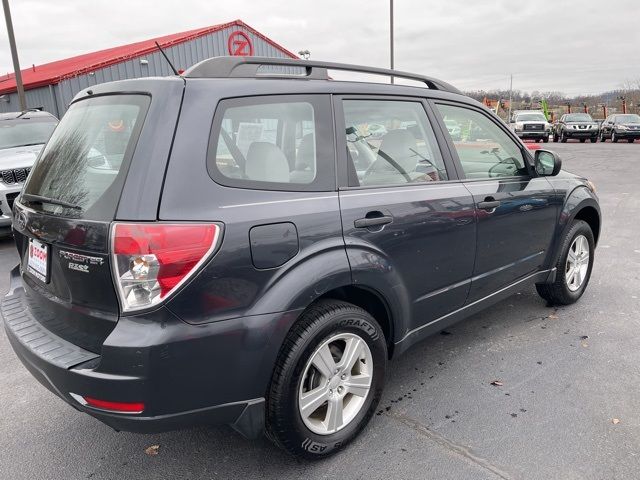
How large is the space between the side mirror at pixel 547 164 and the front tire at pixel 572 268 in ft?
1.99

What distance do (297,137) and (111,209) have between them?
36.9 inches

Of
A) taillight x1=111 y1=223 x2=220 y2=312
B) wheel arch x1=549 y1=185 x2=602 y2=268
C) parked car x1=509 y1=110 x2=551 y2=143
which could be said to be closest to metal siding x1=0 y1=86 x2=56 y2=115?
wheel arch x1=549 y1=185 x2=602 y2=268

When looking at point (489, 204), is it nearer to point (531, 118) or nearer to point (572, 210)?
point (572, 210)

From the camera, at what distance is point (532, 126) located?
2909 cm

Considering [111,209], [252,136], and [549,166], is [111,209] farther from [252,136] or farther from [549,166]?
[549,166]

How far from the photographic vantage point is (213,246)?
77.0 inches

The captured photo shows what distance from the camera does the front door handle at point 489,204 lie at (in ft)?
10.4

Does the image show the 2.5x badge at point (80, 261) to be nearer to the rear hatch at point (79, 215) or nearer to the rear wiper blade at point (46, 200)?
the rear hatch at point (79, 215)

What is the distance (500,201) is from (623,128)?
26.1 m

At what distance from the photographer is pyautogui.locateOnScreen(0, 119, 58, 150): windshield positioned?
7996 millimetres

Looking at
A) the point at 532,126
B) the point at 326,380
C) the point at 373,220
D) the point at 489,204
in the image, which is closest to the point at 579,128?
the point at 532,126

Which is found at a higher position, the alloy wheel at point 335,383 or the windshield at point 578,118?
Result: the windshield at point 578,118

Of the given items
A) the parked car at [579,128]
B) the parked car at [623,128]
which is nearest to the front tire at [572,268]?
the parked car at [623,128]

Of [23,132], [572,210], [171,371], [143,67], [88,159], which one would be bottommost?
[171,371]
